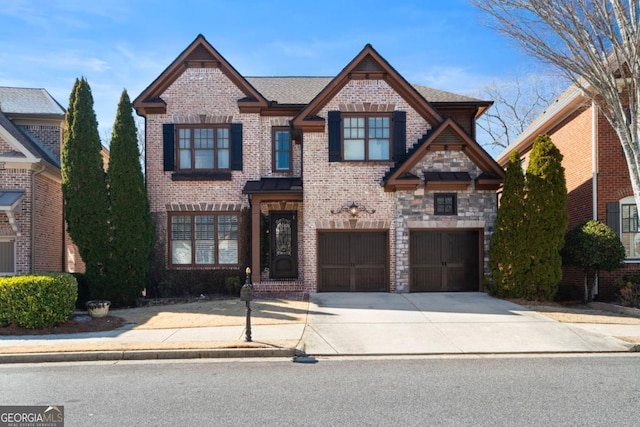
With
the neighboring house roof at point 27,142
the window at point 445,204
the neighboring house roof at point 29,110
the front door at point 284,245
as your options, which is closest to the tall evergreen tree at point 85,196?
the neighboring house roof at point 27,142

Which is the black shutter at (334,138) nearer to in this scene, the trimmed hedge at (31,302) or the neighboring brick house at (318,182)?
the neighboring brick house at (318,182)

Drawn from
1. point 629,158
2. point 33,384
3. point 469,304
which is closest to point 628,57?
point 629,158

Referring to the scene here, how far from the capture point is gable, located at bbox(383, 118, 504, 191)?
16172 millimetres

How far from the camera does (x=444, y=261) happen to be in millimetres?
16875

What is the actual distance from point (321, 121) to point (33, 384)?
11495mm

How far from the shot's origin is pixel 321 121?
16.7 meters

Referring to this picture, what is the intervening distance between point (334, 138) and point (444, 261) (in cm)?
535

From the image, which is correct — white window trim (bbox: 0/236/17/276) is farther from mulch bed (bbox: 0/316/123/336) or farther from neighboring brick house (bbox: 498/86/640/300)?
neighboring brick house (bbox: 498/86/640/300)

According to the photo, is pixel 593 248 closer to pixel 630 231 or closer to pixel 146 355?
pixel 630 231

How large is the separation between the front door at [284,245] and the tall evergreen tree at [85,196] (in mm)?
5264

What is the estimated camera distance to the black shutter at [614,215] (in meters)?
15.8

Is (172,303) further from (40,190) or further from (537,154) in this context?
(537,154)

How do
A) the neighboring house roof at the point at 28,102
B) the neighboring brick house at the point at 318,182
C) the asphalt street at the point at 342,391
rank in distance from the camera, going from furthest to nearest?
1. the neighboring house roof at the point at 28,102
2. the neighboring brick house at the point at 318,182
3. the asphalt street at the point at 342,391

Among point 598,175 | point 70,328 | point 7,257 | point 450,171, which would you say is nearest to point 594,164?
point 598,175
